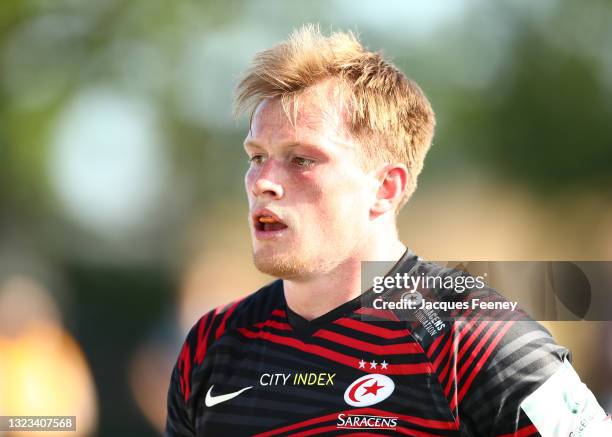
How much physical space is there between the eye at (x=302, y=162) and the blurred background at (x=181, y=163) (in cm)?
520

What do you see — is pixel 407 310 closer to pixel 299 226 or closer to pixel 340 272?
pixel 340 272

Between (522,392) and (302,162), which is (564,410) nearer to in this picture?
(522,392)

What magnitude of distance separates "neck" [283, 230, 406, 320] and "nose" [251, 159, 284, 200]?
1.17ft

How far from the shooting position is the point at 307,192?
3.14 metres

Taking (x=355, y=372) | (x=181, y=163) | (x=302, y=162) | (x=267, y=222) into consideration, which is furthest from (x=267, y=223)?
(x=181, y=163)

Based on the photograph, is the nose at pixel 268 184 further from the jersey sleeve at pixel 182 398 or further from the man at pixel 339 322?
the jersey sleeve at pixel 182 398

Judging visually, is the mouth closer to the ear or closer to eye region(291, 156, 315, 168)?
eye region(291, 156, 315, 168)

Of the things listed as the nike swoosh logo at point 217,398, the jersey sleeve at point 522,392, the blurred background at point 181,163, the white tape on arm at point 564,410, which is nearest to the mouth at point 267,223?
the nike swoosh logo at point 217,398

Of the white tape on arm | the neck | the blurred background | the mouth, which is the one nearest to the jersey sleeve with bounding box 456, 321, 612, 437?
the white tape on arm

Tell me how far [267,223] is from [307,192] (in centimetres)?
20

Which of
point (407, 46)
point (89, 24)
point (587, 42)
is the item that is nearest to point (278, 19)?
point (407, 46)

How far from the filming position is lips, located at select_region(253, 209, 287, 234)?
10.3ft

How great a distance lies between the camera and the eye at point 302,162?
10.4ft

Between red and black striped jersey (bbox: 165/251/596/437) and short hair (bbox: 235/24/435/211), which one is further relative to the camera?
short hair (bbox: 235/24/435/211)
